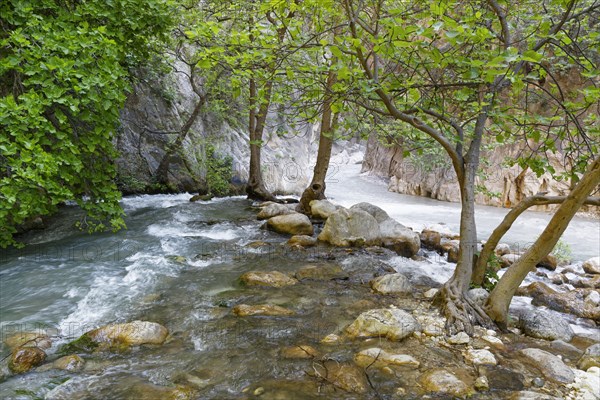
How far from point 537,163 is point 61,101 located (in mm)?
5931

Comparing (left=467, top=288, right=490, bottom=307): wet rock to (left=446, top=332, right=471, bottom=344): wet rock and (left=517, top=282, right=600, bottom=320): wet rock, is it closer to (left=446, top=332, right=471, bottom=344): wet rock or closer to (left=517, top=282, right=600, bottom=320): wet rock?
(left=446, top=332, right=471, bottom=344): wet rock

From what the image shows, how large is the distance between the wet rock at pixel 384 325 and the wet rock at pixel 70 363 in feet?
9.09

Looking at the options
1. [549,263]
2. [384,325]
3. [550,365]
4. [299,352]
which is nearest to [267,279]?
[299,352]

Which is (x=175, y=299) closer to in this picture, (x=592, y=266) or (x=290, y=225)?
(x=290, y=225)

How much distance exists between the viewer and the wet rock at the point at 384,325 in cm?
404

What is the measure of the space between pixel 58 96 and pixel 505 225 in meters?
6.23

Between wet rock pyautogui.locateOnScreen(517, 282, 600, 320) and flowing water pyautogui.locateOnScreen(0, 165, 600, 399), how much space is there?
1424mm

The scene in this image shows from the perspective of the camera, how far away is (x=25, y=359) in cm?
337

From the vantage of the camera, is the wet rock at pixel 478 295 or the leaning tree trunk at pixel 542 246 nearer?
the leaning tree trunk at pixel 542 246

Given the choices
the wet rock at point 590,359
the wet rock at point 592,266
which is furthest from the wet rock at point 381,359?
A: the wet rock at point 592,266

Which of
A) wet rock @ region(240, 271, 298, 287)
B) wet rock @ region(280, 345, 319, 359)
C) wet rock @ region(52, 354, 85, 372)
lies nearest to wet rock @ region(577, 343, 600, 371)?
wet rock @ region(280, 345, 319, 359)

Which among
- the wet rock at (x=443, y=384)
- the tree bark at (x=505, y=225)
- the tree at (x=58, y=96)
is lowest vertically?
the wet rock at (x=443, y=384)

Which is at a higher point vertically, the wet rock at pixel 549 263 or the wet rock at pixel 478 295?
the wet rock at pixel 478 295

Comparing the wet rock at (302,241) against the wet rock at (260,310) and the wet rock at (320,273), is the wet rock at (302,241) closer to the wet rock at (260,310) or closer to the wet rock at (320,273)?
the wet rock at (320,273)
